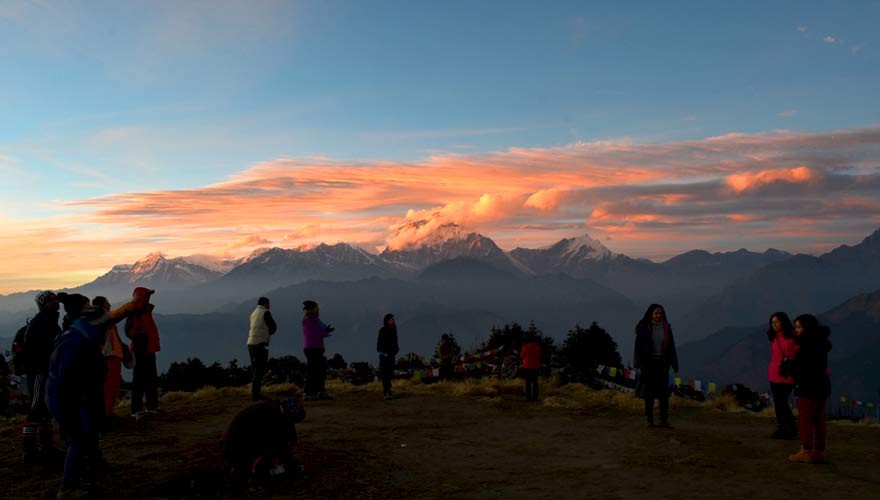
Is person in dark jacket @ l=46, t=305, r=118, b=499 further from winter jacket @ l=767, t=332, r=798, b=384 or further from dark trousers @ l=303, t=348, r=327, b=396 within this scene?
winter jacket @ l=767, t=332, r=798, b=384

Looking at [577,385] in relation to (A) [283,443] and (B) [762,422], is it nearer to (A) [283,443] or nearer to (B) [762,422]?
(B) [762,422]

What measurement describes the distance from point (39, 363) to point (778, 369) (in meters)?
11.1

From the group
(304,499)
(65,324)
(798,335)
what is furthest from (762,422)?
(65,324)

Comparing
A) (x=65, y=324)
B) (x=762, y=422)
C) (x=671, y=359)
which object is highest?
(x=65, y=324)

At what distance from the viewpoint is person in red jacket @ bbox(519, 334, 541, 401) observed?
16281 millimetres

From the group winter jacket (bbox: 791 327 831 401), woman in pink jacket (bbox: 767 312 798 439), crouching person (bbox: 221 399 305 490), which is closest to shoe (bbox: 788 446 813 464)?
winter jacket (bbox: 791 327 831 401)

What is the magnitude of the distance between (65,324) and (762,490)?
9.26 m

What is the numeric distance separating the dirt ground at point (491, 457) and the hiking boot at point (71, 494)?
0.35m

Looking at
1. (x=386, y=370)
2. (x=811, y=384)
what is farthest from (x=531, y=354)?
(x=811, y=384)

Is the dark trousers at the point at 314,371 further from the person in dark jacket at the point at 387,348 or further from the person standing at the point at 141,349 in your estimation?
the person standing at the point at 141,349

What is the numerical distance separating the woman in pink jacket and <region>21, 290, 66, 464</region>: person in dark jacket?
10842 mm

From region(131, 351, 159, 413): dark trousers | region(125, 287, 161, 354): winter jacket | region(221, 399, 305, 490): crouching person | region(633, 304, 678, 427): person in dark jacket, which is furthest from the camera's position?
region(131, 351, 159, 413): dark trousers

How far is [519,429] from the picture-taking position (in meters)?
12.6

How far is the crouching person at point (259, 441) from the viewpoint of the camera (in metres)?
7.92
